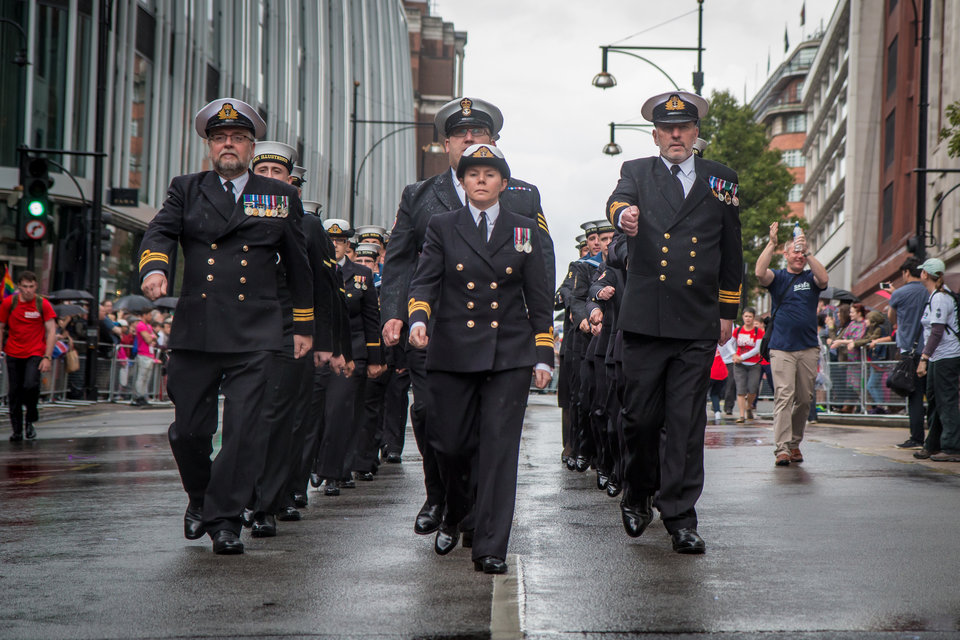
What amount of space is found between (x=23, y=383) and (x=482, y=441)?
34.5 ft

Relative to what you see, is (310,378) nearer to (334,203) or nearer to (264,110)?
(264,110)

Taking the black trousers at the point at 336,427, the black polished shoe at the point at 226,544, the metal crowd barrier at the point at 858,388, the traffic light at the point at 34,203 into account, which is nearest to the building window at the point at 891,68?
the metal crowd barrier at the point at 858,388

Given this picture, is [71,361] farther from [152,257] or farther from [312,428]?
[152,257]

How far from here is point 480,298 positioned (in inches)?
239

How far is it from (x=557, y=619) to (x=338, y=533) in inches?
105

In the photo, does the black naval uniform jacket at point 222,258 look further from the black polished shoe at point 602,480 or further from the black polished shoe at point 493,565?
the black polished shoe at point 602,480

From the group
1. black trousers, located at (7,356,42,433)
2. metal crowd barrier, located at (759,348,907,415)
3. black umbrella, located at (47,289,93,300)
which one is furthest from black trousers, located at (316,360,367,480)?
black umbrella, located at (47,289,93,300)

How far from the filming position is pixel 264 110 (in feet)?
140

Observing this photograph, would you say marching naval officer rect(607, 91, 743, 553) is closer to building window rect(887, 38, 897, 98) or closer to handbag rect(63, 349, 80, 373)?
handbag rect(63, 349, 80, 373)

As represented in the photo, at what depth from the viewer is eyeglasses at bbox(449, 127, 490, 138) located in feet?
22.1

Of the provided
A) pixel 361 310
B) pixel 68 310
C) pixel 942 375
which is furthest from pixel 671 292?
pixel 68 310

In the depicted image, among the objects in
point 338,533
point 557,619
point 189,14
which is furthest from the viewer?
point 189,14

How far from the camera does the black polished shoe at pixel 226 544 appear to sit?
6.35 meters

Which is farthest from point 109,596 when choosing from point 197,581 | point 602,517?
point 602,517
